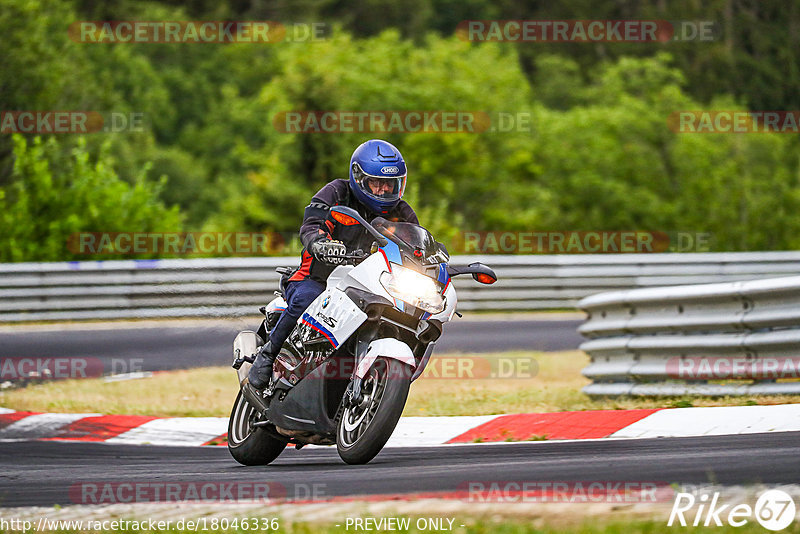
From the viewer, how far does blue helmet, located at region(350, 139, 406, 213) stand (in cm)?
688

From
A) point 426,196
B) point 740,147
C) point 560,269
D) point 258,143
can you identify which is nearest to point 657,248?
point 740,147

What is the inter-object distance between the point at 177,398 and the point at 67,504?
561cm

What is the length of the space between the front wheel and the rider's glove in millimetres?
658

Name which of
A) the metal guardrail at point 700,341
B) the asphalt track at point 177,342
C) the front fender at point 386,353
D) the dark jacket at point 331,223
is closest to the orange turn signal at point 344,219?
the dark jacket at point 331,223

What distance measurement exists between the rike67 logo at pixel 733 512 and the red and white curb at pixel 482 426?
8.28 feet

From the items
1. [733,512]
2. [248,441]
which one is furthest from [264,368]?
[733,512]

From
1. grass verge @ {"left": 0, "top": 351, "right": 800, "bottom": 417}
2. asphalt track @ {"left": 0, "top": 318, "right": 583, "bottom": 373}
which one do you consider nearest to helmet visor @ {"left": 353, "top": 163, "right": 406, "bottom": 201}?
grass verge @ {"left": 0, "top": 351, "right": 800, "bottom": 417}

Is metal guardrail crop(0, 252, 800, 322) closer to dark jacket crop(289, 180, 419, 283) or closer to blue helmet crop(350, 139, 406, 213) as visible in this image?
dark jacket crop(289, 180, 419, 283)

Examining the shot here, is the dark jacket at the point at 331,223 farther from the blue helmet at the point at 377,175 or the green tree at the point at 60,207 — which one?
the green tree at the point at 60,207

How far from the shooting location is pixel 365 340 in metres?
6.64

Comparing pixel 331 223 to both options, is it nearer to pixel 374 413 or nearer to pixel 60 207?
pixel 374 413

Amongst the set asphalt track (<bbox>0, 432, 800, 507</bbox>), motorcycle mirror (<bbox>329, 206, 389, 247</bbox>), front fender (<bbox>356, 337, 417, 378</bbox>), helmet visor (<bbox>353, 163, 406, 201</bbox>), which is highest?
helmet visor (<bbox>353, 163, 406, 201</bbox>)

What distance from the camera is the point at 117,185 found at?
2172cm

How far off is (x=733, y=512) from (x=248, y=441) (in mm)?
3762
